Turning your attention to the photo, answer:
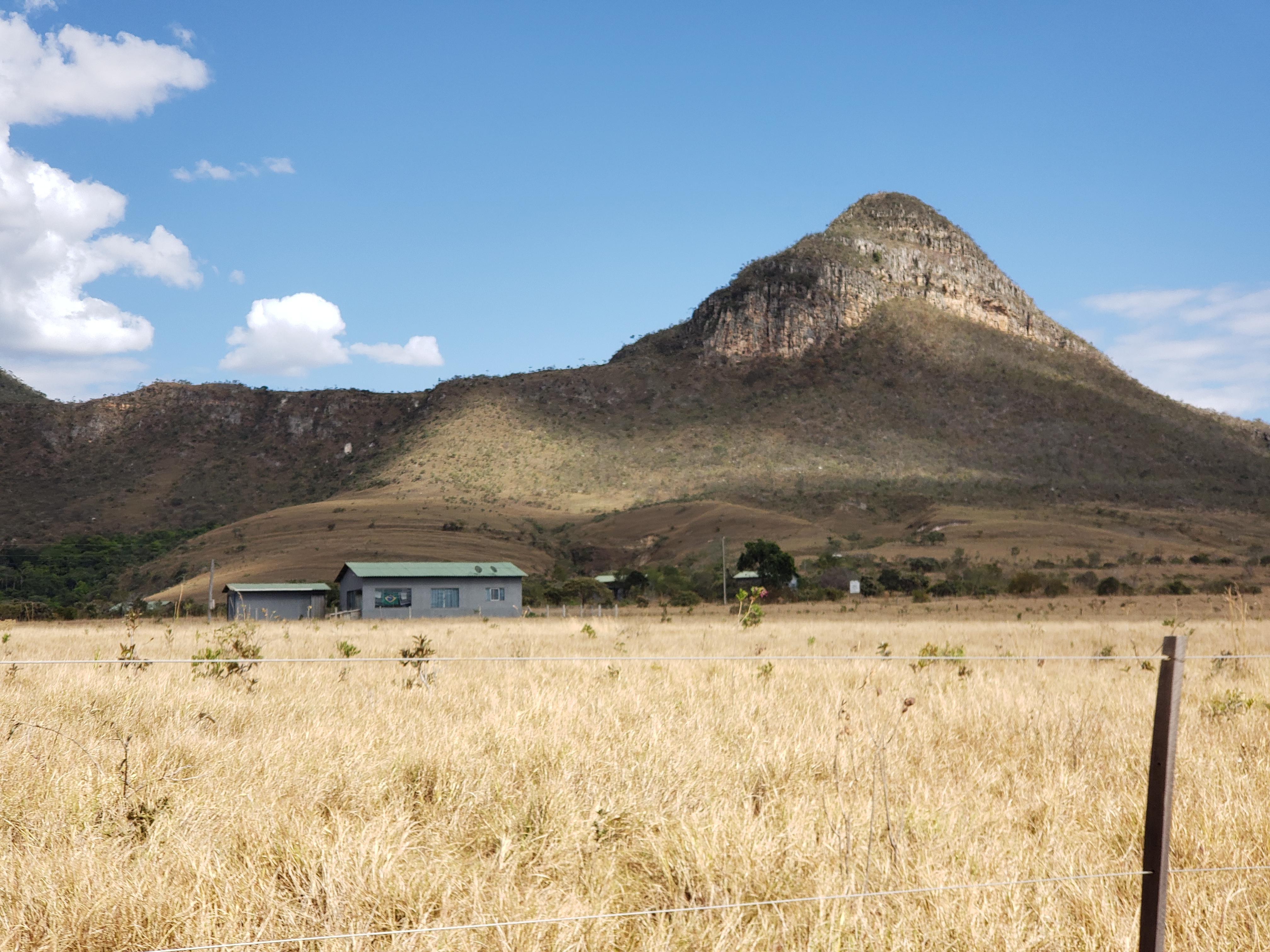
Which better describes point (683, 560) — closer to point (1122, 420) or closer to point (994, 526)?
point (994, 526)

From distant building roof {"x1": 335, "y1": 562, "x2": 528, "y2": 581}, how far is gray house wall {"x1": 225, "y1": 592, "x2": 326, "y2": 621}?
6.65 ft

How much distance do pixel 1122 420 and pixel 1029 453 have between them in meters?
15.5

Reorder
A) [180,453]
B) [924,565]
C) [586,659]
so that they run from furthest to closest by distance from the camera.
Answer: [180,453], [924,565], [586,659]

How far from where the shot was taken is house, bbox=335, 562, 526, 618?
5000cm

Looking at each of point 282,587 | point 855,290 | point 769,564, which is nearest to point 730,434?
point 855,290

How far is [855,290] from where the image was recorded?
126188mm

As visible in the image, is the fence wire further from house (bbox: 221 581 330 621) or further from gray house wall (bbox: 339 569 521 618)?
house (bbox: 221 581 330 621)

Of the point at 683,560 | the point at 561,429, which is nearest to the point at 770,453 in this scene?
the point at 561,429

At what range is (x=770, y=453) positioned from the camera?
97875mm

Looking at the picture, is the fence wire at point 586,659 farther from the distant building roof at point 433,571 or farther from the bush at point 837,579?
the bush at point 837,579

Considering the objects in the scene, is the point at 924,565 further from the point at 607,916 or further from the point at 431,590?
the point at 607,916

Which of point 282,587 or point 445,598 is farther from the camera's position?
point 282,587

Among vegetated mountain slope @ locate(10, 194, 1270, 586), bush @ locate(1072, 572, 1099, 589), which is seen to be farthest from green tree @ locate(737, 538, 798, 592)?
vegetated mountain slope @ locate(10, 194, 1270, 586)

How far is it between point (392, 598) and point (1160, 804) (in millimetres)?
49477
